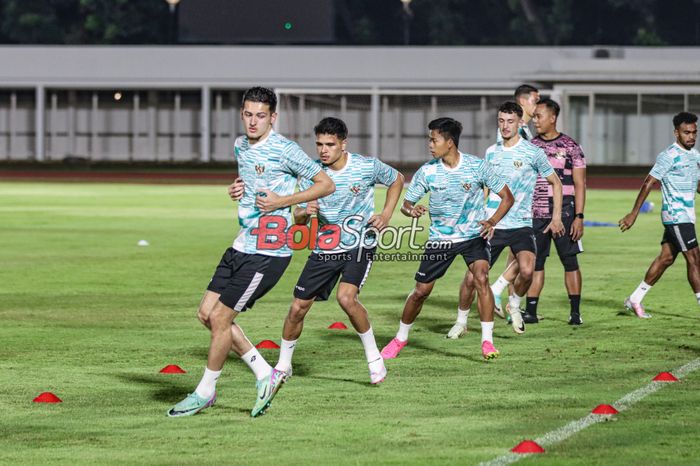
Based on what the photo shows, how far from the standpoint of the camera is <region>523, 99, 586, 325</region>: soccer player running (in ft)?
44.9

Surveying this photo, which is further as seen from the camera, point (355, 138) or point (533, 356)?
point (355, 138)

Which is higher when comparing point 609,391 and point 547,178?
point 547,178

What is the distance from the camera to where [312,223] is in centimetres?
1164

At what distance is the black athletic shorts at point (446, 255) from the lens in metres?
11.6

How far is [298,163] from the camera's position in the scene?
29.8ft

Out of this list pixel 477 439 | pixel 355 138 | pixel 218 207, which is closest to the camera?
pixel 477 439

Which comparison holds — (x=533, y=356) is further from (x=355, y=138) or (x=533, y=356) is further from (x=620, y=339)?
(x=355, y=138)

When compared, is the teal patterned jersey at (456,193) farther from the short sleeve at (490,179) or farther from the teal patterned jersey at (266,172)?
the teal patterned jersey at (266,172)

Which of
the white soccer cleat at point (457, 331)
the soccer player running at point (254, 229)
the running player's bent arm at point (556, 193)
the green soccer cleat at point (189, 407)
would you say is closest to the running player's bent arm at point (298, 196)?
the soccer player running at point (254, 229)

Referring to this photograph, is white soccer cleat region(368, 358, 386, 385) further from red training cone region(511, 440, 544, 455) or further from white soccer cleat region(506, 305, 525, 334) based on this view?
white soccer cleat region(506, 305, 525, 334)

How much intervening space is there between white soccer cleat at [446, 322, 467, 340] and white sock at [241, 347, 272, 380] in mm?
3640

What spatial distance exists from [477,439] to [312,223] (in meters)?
3.77

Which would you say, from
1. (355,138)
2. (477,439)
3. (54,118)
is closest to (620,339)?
(477,439)

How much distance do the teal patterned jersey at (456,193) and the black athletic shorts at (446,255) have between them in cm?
6
